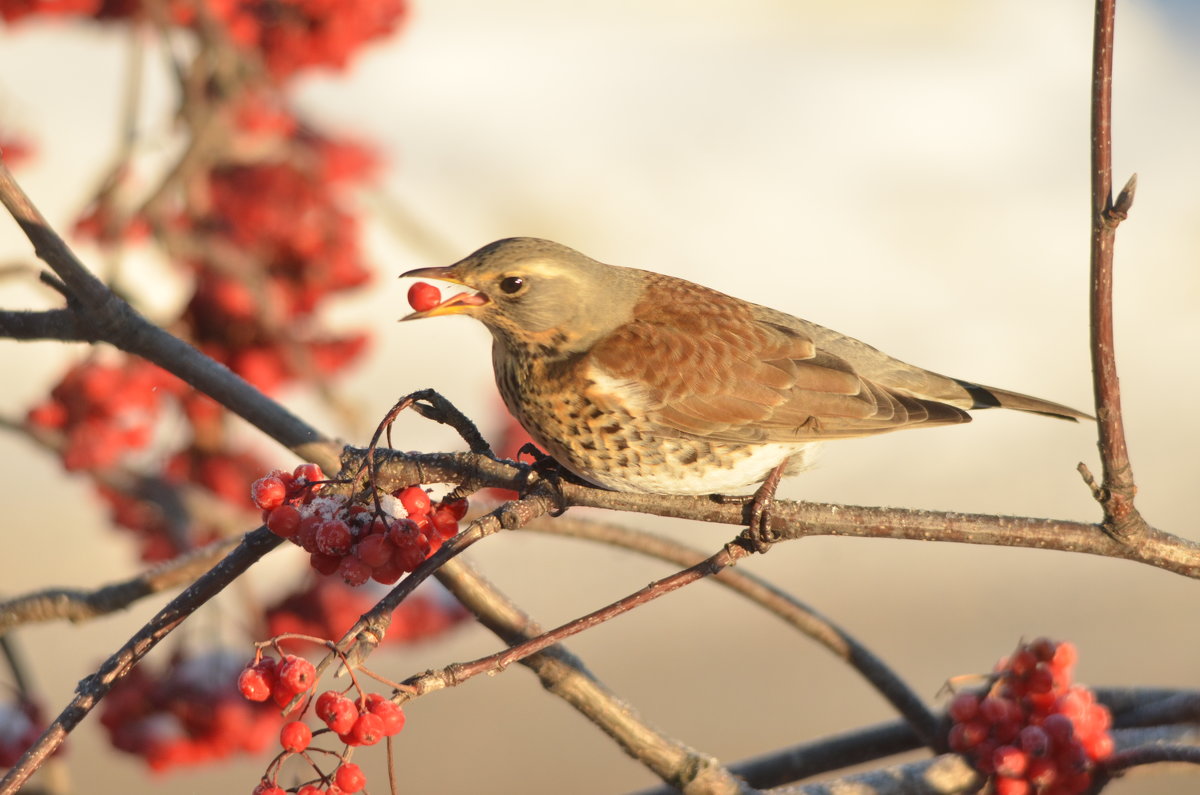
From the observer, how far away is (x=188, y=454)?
10.9 feet

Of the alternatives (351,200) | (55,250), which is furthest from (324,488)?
(351,200)

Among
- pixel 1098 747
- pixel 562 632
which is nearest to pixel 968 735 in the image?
pixel 1098 747

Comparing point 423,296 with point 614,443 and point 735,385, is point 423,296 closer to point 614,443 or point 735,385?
point 614,443

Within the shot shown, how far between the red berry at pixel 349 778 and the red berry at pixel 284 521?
291mm

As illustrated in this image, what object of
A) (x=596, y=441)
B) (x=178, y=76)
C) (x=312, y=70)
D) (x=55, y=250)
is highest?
(x=312, y=70)

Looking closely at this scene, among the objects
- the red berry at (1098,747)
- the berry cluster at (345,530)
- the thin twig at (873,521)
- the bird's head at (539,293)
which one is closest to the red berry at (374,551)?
the berry cluster at (345,530)

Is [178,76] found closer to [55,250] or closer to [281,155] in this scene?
[281,155]

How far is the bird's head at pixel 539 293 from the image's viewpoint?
80.9 inches

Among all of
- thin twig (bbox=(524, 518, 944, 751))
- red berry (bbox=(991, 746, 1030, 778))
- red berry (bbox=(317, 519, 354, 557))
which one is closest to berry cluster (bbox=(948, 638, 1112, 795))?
red berry (bbox=(991, 746, 1030, 778))

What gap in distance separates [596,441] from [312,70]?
1.94 metres

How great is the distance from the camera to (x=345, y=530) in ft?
4.59

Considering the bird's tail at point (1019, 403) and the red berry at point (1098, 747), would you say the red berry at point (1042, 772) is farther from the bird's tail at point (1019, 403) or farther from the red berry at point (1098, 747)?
the bird's tail at point (1019, 403)

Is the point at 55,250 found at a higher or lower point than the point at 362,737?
higher

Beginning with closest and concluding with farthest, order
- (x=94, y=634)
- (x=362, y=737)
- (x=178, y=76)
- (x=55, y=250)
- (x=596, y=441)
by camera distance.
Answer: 1. (x=362, y=737)
2. (x=55, y=250)
3. (x=596, y=441)
4. (x=178, y=76)
5. (x=94, y=634)
